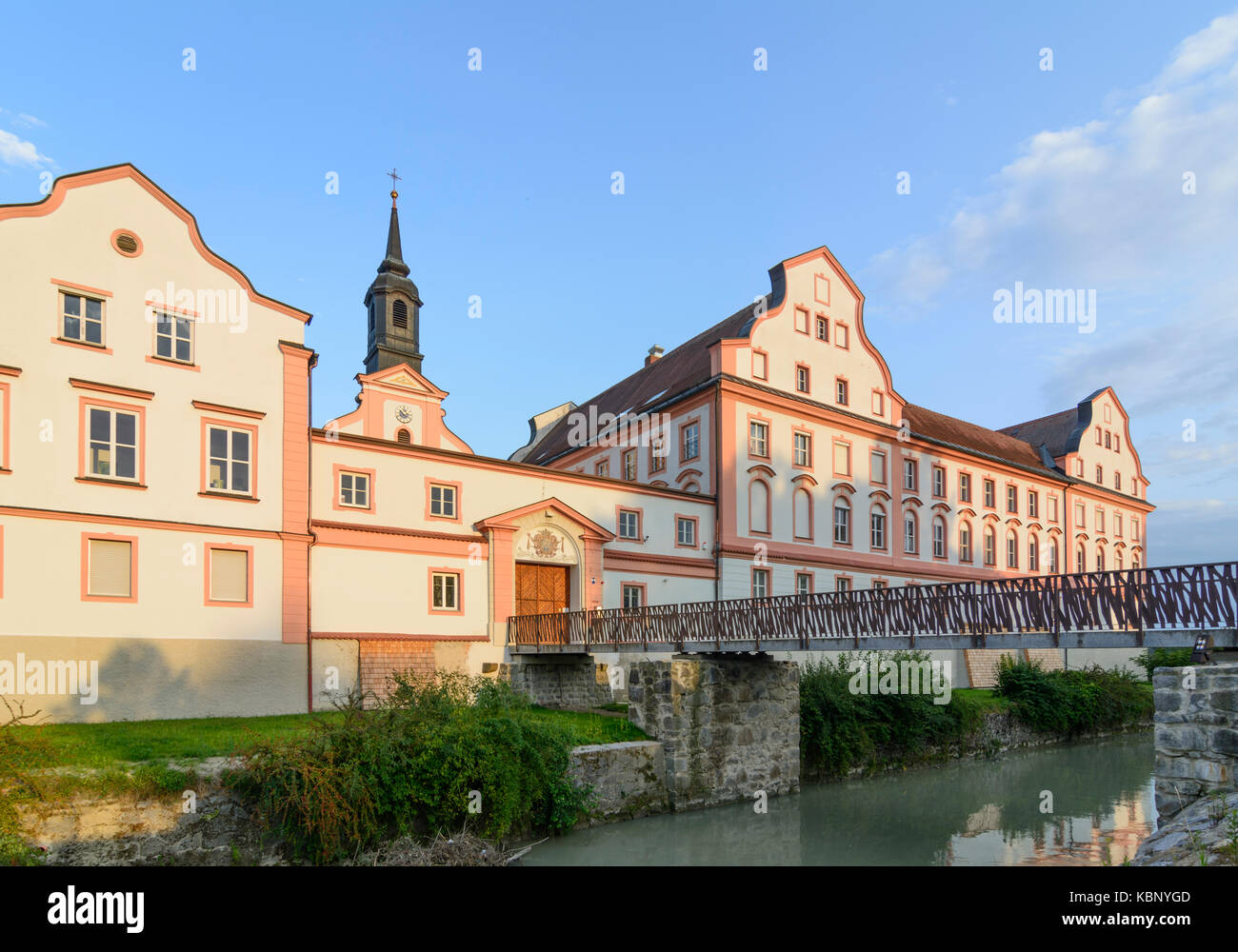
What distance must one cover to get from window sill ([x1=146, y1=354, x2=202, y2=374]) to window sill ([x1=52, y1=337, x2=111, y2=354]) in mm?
827

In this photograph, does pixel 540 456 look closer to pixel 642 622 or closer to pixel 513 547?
pixel 513 547

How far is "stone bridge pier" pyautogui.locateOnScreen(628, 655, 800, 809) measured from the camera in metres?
18.1

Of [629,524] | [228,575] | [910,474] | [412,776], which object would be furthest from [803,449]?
[412,776]

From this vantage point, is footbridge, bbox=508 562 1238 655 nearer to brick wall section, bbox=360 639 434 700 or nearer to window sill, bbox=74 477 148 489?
brick wall section, bbox=360 639 434 700

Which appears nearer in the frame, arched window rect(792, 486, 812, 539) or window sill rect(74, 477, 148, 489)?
window sill rect(74, 477, 148, 489)

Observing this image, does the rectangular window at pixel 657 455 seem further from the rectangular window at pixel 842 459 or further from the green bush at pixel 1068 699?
the green bush at pixel 1068 699

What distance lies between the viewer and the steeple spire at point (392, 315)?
40.8 meters

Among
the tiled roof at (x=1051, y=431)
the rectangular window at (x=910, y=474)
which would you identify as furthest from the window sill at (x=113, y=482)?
the tiled roof at (x=1051, y=431)

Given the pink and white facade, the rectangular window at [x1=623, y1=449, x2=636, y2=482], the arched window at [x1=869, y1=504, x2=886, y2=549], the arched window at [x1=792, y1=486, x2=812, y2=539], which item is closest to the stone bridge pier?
the pink and white facade

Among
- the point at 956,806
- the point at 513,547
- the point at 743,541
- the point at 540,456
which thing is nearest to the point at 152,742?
the point at 513,547

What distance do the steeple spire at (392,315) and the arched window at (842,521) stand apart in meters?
20.5

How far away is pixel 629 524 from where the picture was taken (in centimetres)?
2794

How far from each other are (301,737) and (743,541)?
19551mm

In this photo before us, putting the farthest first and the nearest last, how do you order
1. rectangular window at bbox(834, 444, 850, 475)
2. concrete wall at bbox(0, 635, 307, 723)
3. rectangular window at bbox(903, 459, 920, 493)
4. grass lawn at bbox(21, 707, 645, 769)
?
rectangular window at bbox(903, 459, 920, 493) < rectangular window at bbox(834, 444, 850, 475) < concrete wall at bbox(0, 635, 307, 723) < grass lawn at bbox(21, 707, 645, 769)
